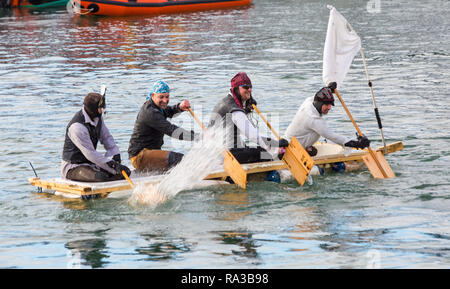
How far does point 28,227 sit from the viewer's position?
11.4 meters

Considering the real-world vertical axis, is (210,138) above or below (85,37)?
above

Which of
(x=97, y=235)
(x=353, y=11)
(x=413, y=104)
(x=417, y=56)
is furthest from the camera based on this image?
(x=353, y=11)

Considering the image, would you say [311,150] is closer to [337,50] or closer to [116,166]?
[337,50]

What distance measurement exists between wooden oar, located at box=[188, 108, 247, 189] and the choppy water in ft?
0.83

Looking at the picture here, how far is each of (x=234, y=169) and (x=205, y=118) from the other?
6.66m

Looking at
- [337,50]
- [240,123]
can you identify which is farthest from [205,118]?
[240,123]

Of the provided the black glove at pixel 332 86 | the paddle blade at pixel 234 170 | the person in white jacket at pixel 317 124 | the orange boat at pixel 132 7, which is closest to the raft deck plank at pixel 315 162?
the paddle blade at pixel 234 170

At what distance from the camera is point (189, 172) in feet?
41.8

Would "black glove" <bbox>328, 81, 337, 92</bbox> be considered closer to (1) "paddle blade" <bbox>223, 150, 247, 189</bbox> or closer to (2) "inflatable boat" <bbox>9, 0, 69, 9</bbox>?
(1) "paddle blade" <bbox>223, 150, 247, 189</bbox>

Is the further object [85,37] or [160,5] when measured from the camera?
[160,5]

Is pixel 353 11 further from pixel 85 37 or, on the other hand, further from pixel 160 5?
pixel 85 37

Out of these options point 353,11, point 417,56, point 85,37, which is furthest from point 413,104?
point 353,11

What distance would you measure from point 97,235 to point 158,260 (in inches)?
55.8

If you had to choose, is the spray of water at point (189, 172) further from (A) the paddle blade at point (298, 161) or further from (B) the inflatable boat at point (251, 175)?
(A) the paddle blade at point (298, 161)
